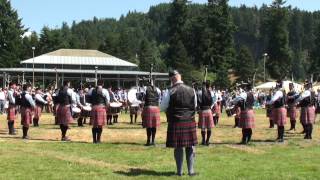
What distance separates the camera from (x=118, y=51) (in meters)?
118

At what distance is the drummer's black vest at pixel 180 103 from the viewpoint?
438 inches

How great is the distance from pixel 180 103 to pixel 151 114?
208 inches

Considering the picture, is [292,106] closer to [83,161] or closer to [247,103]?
[247,103]

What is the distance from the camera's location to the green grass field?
444 inches

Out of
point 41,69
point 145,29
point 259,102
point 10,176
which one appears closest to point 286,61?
point 41,69

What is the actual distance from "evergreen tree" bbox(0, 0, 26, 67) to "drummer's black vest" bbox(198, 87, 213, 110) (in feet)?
230

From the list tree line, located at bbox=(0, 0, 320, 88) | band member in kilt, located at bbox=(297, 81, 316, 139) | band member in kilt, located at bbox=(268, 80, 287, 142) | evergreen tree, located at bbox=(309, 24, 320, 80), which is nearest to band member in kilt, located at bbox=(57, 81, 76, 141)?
band member in kilt, located at bbox=(268, 80, 287, 142)

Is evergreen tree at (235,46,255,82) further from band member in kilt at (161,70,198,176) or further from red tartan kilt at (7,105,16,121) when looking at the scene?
band member in kilt at (161,70,198,176)

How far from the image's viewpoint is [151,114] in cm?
1634

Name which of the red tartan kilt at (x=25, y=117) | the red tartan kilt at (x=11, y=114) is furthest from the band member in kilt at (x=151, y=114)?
the red tartan kilt at (x=11, y=114)

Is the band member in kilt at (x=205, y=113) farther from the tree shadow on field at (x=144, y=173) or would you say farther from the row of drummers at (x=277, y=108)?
the tree shadow on field at (x=144, y=173)

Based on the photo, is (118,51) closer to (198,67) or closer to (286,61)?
(198,67)

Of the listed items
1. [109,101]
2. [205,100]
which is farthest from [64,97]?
[205,100]

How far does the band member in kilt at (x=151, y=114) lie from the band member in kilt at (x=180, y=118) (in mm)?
5100
